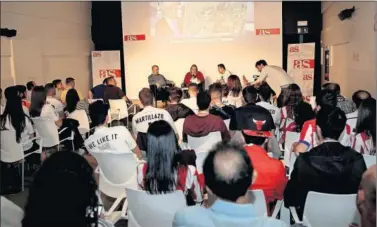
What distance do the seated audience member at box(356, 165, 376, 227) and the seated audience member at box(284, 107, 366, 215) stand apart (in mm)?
843

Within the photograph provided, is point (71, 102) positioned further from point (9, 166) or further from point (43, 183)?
point (43, 183)

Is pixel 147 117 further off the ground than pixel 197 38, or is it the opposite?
pixel 197 38

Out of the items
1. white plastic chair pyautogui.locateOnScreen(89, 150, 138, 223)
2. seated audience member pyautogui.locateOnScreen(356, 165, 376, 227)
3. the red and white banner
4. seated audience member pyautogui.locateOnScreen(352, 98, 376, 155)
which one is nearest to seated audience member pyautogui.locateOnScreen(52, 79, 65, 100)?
white plastic chair pyautogui.locateOnScreen(89, 150, 138, 223)

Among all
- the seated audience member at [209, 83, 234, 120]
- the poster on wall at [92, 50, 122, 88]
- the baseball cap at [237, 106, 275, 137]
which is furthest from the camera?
the poster on wall at [92, 50, 122, 88]

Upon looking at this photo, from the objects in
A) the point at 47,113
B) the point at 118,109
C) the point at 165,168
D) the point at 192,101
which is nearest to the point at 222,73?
the point at 118,109

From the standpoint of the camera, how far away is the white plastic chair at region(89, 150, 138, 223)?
341 cm

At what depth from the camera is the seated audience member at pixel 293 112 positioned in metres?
4.29

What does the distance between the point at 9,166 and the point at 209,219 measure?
4.03 metres

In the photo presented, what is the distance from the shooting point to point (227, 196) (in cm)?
152

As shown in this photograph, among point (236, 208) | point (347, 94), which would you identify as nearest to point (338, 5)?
point (347, 94)

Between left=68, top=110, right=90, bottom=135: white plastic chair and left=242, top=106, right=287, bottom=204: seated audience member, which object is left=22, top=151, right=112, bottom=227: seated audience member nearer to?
left=242, top=106, right=287, bottom=204: seated audience member

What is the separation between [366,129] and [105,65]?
9.54m

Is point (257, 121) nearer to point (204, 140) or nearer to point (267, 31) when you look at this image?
point (204, 140)

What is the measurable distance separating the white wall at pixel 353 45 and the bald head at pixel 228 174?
5.11m
